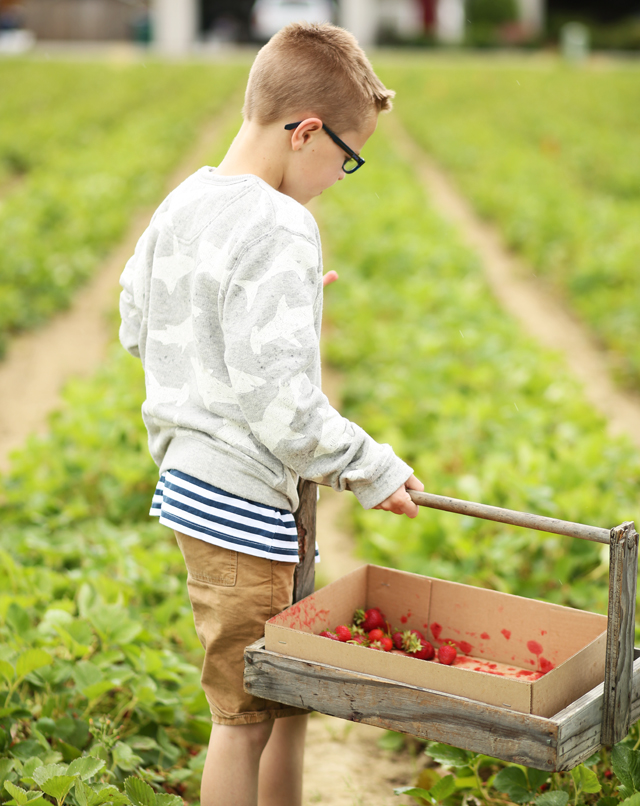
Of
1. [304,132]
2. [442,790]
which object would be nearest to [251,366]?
[304,132]

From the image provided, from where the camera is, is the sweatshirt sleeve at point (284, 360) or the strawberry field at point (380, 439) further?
the strawberry field at point (380, 439)

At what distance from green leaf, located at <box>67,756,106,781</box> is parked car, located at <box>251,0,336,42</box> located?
43.9 meters

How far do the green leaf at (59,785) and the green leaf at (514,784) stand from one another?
0.91m

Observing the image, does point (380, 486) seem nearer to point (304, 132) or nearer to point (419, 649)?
point (419, 649)

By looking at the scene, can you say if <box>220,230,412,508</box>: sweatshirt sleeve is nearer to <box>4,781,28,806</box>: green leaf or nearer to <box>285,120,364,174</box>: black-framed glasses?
<box>285,120,364,174</box>: black-framed glasses

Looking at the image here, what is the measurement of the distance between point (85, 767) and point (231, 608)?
1.63 ft

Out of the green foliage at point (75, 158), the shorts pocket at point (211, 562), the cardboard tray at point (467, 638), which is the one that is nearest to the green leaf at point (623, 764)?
the cardboard tray at point (467, 638)

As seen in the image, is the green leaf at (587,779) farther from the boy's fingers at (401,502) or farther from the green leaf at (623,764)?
the boy's fingers at (401,502)

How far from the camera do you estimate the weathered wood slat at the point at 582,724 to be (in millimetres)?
1461

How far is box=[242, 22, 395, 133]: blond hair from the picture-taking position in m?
1.66

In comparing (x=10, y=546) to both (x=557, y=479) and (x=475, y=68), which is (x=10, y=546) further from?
(x=475, y=68)

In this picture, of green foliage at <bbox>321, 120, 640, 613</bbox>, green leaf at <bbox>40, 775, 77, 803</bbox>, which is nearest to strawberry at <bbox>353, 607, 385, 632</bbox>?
green leaf at <bbox>40, 775, 77, 803</bbox>

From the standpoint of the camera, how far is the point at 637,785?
1.85m

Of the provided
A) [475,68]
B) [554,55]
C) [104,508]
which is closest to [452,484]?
[104,508]
